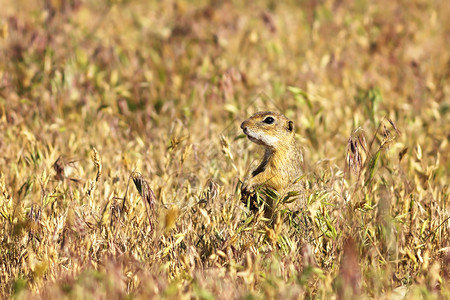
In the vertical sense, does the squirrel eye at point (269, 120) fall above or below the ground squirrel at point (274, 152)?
above

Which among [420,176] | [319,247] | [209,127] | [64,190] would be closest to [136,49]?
[209,127]

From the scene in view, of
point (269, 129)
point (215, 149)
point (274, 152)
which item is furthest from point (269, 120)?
point (215, 149)

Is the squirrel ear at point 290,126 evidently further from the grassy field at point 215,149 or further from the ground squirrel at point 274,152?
the grassy field at point 215,149

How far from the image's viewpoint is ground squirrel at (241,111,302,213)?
371cm

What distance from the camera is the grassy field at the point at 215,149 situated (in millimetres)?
2980

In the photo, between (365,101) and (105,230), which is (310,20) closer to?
(365,101)

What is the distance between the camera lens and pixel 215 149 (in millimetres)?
4586

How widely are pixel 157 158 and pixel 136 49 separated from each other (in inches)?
83.8

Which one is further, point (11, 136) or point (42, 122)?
point (42, 122)

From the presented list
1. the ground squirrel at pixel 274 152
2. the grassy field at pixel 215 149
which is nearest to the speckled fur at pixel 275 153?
the ground squirrel at pixel 274 152

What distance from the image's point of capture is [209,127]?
5.07 meters

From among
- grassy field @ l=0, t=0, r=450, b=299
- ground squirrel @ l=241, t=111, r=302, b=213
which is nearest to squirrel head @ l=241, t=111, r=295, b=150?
ground squirrel @ l=241, t=111, r=302, b=213

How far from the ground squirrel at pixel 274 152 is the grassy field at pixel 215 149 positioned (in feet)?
0.40

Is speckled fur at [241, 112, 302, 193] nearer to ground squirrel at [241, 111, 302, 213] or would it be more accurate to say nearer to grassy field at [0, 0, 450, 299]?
ground squirrel at [241, 111, 302, 213]
